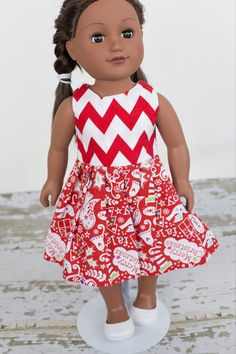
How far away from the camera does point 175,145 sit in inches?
49.3

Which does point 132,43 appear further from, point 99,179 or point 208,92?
point 208,92

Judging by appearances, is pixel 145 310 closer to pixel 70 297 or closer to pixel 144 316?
pixel 144 316

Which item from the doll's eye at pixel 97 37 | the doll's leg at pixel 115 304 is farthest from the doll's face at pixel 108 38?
the doll's leg at pixel 115 304

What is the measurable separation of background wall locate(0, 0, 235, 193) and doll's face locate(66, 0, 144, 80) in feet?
2.31

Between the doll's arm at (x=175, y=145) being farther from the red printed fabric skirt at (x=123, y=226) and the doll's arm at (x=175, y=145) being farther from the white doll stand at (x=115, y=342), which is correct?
the white doll stand at (x=115, y=342)

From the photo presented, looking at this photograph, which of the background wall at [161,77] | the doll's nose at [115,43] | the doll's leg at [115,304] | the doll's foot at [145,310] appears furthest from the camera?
the background wall at [161,77]

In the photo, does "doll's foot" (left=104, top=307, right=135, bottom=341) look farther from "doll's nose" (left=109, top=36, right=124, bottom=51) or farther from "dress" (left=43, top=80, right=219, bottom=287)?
"doll's nose" (left=109, top=36, right=124, bottom=51)

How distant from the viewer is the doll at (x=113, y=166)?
1126mm

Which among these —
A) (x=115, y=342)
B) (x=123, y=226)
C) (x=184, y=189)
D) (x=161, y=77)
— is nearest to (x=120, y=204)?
(x=123, y=226)

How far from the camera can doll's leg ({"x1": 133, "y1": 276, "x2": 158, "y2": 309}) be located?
4.64 ft

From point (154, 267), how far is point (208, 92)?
103 centimetres

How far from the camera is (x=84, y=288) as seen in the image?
159cm

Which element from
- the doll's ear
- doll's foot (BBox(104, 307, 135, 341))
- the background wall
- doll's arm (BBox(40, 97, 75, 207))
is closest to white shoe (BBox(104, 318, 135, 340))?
doll's foot (BBox(104, 307, 135, 341))

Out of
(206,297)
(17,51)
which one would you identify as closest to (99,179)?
(206,297)
